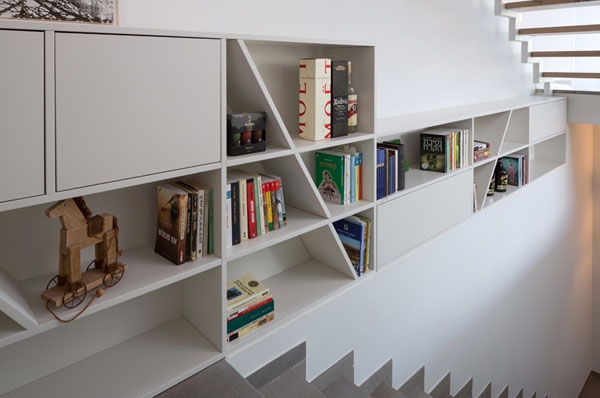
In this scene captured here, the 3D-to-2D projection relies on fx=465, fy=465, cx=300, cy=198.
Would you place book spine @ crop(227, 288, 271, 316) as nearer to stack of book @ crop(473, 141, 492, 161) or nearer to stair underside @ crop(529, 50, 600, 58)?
stack of book @ crop(473, 141, 492, 161)

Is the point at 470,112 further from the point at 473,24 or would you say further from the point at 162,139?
the point at 162,139

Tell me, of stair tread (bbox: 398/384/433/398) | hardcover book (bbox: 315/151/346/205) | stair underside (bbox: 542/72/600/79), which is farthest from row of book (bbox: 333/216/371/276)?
stair underside (bbox: 542/72/600/79)

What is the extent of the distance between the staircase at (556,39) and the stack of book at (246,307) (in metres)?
2.60

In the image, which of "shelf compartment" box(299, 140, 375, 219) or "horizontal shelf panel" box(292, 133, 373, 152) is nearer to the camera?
"horizontal shelf panel" box(292, 133, 373, 152)

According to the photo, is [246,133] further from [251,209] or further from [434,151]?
[434,151]

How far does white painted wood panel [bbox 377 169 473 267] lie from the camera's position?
2035 mm

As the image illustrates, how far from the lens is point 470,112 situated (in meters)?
2.52

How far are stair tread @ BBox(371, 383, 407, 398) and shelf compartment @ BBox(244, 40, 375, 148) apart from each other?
54.9 inches

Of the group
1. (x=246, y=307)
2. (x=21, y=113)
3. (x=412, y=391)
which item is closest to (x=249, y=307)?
(x=246, y=307)

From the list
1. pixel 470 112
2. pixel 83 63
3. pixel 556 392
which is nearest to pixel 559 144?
pixel 470 112

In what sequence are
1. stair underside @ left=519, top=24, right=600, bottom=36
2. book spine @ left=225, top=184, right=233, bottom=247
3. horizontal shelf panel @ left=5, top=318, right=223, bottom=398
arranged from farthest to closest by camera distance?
stair underside @ left=519, top=24, right=600, bottom=36, book spine @ left=225, top=184, right=233, bottom=247, horizontal shelf panel @ left=5, top=318, right=223, bottom=398

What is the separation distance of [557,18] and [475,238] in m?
2.12

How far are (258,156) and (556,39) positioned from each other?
355 centimetres

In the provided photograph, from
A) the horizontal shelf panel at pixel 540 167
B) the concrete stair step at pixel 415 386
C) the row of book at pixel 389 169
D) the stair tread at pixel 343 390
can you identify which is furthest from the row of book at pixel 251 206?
the horizontal shelf panel at pixel 540 167
